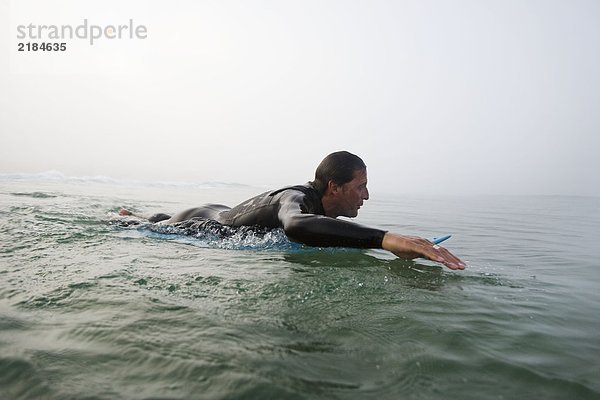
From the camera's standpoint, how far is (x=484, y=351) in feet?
4.83

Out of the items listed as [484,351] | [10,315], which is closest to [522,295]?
[484,351]

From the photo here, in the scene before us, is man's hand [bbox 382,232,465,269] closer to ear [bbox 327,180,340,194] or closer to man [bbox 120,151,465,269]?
man [bbox 120,151,465,269]

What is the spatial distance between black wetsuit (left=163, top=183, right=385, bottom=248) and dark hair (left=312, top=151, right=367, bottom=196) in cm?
13

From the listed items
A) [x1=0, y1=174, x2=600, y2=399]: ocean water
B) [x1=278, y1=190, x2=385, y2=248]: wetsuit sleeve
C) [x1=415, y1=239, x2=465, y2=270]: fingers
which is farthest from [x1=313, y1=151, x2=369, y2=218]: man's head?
[x1=415, y1=239, x2=465, y2=270]: fingers

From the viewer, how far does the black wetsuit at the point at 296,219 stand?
2.72m

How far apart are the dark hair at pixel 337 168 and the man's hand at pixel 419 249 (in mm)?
1323

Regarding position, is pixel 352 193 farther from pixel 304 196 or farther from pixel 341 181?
pixel 304 196

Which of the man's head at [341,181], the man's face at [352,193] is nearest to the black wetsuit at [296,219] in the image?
the man's head at [341,181]

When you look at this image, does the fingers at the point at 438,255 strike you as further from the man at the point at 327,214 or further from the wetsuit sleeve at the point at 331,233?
the wetsuit sleeve at the point at 331,233

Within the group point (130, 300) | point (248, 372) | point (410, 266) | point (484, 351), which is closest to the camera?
point (248, 372)

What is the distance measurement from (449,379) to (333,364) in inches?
14.8

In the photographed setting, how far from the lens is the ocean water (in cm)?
114

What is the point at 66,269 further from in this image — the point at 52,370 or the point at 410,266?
the point at 410,266

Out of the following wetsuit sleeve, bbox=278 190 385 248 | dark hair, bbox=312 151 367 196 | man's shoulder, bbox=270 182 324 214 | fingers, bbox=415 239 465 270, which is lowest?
fingers, bbox=415 239 465 270
